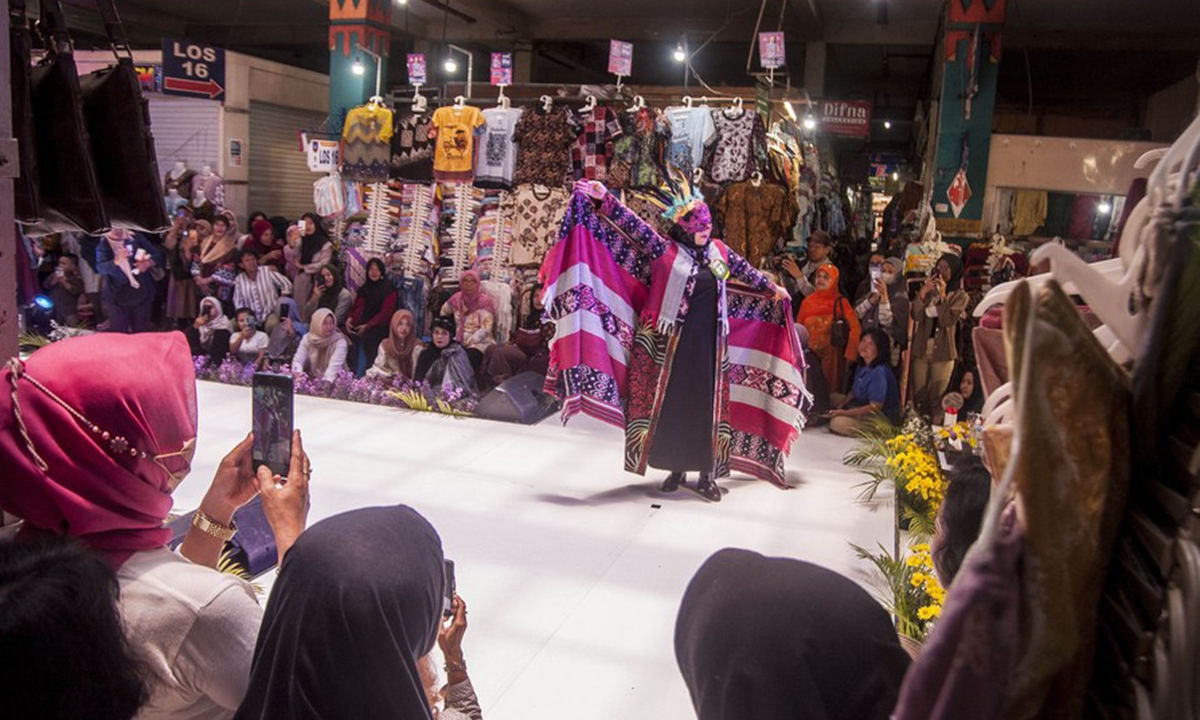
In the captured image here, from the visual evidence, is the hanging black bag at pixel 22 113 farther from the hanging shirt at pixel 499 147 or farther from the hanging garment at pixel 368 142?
the hanging garment at pixel 368 142

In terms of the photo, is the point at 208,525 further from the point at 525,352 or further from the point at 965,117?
the point at 965,117

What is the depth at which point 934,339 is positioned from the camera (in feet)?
23.5

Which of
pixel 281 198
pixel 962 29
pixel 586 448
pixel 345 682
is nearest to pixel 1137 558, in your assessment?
pixel 345 682

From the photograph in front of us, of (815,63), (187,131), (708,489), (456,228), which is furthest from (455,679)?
(815,63)

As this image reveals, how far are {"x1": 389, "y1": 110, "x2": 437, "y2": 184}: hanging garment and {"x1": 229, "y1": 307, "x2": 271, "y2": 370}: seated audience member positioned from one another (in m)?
1.75

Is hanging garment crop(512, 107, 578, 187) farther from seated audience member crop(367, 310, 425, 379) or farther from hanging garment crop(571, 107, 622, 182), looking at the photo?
seated audience member crop(367, 310, 425, 379)

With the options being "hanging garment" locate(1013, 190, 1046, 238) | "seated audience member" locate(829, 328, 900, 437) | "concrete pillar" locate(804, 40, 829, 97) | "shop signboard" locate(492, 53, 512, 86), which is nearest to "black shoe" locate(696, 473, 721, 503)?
"seated audience member" locate(829, 328, 900, 437)

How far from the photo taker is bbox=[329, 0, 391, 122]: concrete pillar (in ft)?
34.3

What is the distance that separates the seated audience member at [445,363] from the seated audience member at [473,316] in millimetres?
98

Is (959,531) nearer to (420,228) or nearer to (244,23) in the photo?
(420,228)

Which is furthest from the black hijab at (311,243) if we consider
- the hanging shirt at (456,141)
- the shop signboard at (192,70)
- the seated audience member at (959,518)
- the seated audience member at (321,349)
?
the seated audience member at (959,518)

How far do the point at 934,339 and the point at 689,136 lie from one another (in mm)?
2426

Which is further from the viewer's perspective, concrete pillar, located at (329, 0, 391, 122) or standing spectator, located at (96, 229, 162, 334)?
concrete pillar, located at (329, 0, 391, 122)

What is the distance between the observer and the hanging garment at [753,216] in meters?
7.62
